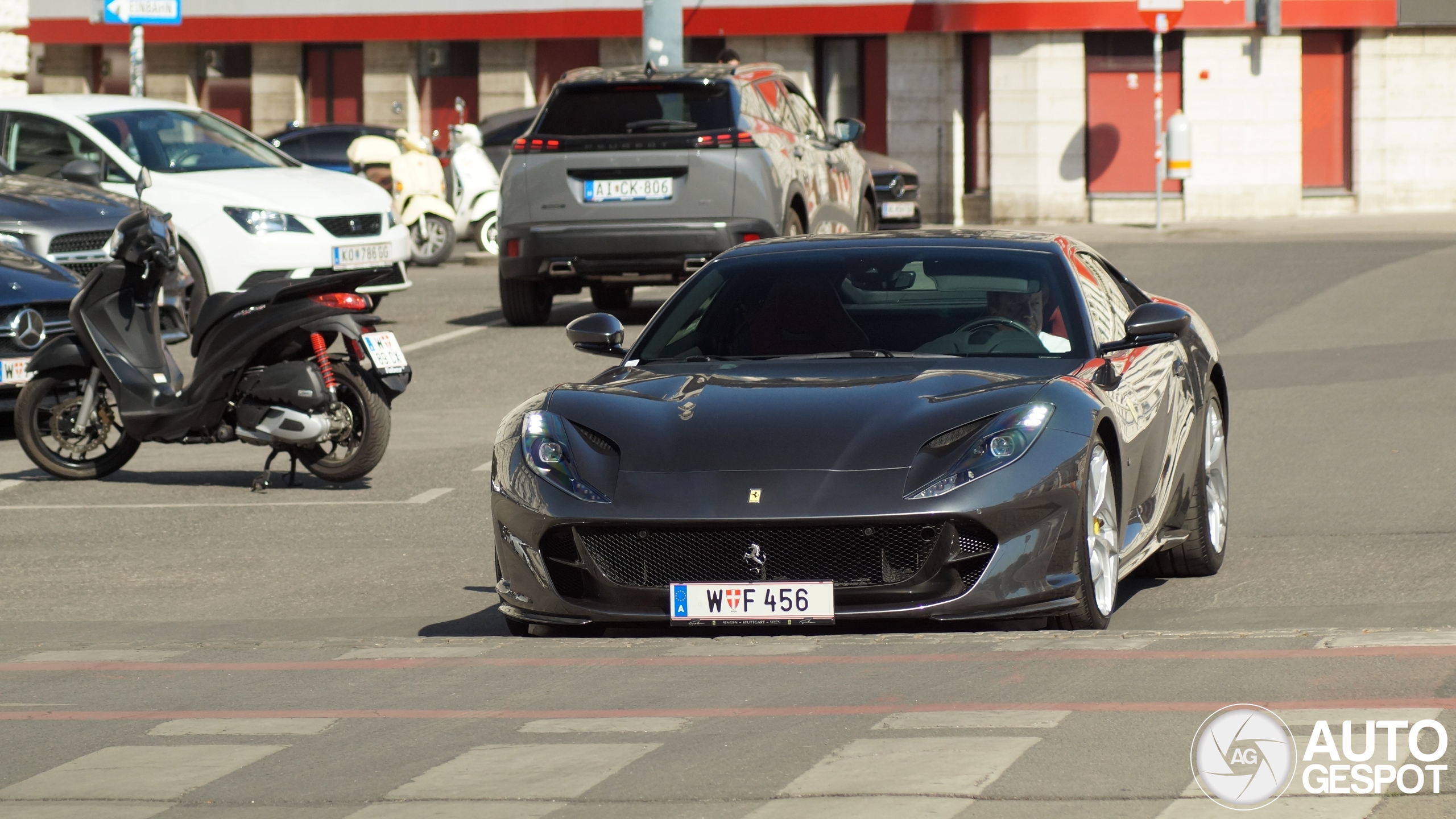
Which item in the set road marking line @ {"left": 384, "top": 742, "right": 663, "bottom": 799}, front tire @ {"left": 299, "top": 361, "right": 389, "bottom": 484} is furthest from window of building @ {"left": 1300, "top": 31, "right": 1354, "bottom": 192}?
road marking line @ {"left": 384, "top": 742, "right": 663, "bottom": 799}

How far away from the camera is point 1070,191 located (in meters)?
31.5

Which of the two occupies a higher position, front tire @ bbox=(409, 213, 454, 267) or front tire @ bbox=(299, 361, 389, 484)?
front tire @ bbox=(409, 213, 454, 267)

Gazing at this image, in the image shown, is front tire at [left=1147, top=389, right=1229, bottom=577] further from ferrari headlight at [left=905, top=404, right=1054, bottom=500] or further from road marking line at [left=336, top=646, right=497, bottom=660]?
road marking line at [left=336, top=646, right=497, bottom=660]

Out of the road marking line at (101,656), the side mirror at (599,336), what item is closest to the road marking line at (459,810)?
the road marking line at (101,656)

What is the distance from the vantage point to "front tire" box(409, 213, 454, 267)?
80.3 feet

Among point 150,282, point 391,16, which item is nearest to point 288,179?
point 150,282

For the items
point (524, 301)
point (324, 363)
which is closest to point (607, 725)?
point (324, 363)

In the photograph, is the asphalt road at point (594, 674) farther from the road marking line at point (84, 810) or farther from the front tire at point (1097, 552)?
the front tire at point (1097, 552)

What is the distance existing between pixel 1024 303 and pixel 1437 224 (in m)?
22.1

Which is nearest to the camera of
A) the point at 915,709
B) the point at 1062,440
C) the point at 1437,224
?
the point at 915,709

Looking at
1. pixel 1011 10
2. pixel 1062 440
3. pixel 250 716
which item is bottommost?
pixel 250 716

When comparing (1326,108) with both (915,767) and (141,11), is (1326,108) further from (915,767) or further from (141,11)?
(915,767)

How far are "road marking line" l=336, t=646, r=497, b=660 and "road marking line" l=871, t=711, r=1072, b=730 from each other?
166cm

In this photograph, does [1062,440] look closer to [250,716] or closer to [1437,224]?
[250,716]
